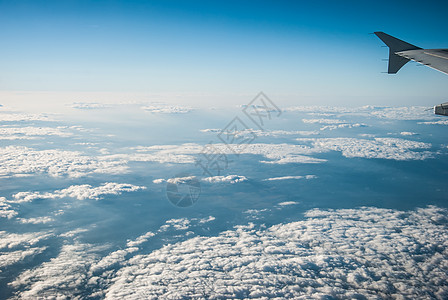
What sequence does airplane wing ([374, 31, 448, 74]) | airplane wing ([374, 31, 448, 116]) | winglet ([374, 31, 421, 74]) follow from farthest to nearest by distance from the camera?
winglet ([374, 31, 421, 74])
airplane wing ([374, 31, 448, 74])
airplane wing ([374, 31, 448, 116])

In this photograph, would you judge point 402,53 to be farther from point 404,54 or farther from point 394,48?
point 394,48

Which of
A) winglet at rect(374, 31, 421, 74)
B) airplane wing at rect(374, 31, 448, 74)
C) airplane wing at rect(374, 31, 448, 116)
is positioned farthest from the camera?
winglet at rect(374, 31, 421, 74)

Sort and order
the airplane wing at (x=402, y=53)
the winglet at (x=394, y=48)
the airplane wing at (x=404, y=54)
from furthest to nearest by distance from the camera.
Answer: the winglet at (x=394, y=48)
the airplane wing at (x=402, y=53)
the airplane wing at (x=404, y=54)

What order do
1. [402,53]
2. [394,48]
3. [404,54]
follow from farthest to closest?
[394,48] < [402,53] < [404,54]

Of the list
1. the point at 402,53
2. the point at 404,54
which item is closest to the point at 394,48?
the point at 402,53

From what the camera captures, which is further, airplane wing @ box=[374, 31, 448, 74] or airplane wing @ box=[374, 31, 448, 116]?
airplane wing @ box=[374, 31, 448, 74]

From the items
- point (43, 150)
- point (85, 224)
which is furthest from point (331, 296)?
point (43, 150)

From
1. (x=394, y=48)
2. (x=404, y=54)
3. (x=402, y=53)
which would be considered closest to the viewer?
(x=404, y=54)

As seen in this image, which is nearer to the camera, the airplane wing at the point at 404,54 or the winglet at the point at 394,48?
the airplane wing at the point at 404,54
